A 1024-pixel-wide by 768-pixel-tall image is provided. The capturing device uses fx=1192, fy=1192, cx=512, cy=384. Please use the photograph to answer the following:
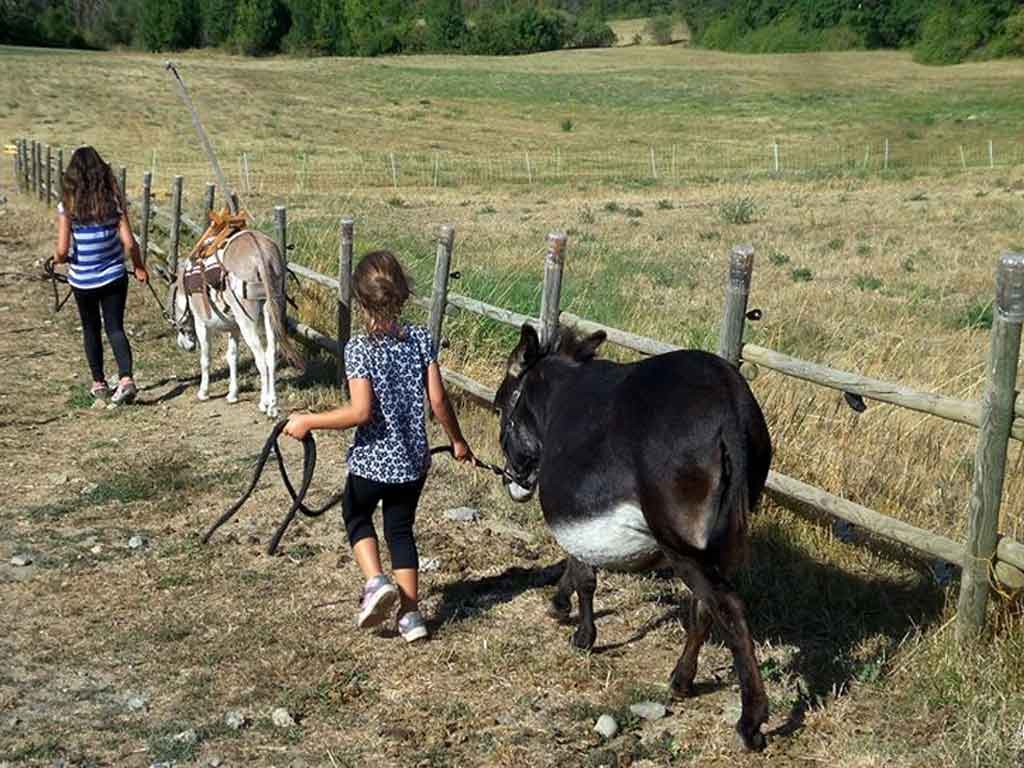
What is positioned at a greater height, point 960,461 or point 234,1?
point 234,1

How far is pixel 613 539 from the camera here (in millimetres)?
4145

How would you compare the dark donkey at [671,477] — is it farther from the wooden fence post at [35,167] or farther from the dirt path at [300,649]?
the wooden fence post at [35,167]

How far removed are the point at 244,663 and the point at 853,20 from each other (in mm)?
76092

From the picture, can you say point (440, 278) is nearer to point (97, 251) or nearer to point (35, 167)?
point (97, 251)

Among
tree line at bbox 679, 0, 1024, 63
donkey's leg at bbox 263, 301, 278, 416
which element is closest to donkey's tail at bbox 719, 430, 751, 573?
donkey's leg at bbox 263, 301, 278, 416

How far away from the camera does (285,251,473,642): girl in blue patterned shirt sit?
4.70m

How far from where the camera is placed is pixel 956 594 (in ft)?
15.3

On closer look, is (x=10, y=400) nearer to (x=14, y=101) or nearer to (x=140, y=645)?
(x=140, y=645)

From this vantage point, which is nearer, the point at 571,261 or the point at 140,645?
the point at 140,645

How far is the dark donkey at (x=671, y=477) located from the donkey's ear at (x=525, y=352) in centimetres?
28

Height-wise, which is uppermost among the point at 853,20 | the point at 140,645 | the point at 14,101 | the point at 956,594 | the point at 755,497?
the point at 853,20

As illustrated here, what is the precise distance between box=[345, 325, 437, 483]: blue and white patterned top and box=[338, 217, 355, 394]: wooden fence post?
13.7ft

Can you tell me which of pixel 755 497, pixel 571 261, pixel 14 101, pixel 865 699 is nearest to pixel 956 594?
pixel 865 699

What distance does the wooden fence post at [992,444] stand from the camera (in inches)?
157
